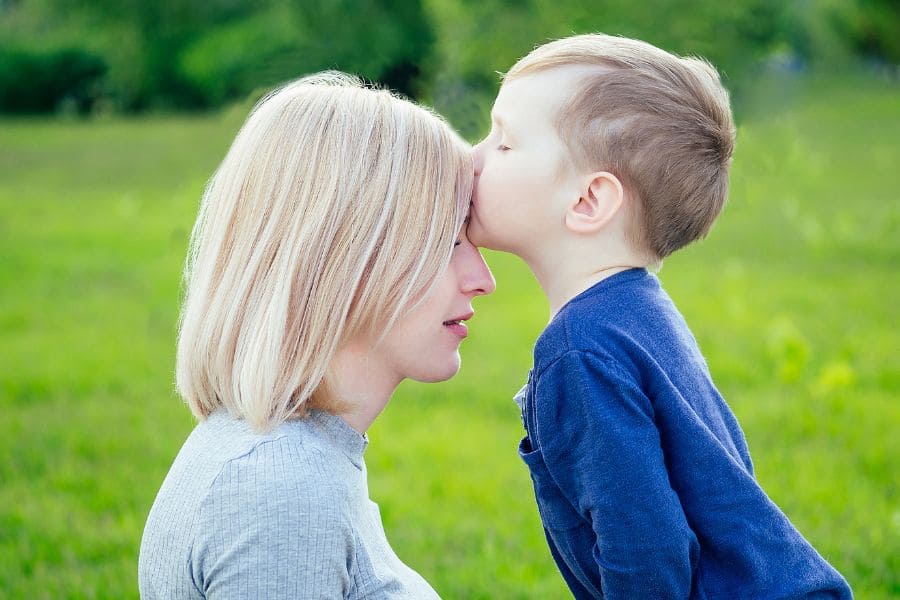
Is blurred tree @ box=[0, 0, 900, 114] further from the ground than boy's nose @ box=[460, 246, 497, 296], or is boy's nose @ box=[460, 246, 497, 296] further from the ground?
boy's nose @ box=[460, 246, 497, 296]

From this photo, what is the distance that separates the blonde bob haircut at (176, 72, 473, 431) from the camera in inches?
76.8

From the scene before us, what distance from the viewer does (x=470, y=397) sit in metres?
5.37

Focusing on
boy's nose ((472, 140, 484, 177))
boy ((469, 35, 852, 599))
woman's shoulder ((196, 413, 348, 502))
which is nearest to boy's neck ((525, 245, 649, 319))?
boy ((469, 35, 852, 599))

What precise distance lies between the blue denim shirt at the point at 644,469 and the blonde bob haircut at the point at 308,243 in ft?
1.08

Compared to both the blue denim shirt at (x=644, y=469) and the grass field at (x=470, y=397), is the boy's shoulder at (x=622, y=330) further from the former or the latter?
the grass field at (x=470, y=397)

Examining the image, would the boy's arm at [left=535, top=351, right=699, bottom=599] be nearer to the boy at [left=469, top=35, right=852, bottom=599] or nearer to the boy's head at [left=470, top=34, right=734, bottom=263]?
the boy at [left=469, top=35, right=852, bottom=599]

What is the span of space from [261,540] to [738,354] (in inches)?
179

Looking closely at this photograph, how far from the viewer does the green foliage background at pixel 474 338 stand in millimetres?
3770

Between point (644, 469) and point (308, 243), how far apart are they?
73 cm

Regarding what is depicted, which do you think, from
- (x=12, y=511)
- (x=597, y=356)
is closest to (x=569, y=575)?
(x=597, y=356)

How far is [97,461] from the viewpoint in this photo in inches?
177

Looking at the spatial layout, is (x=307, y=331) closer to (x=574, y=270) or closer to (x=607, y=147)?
(x=574, y=270)

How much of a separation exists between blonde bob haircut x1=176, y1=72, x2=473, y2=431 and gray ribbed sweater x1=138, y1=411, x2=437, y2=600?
78 mm

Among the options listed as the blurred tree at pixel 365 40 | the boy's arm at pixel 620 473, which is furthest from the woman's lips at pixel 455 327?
the blurred tree at pixel 365 40
